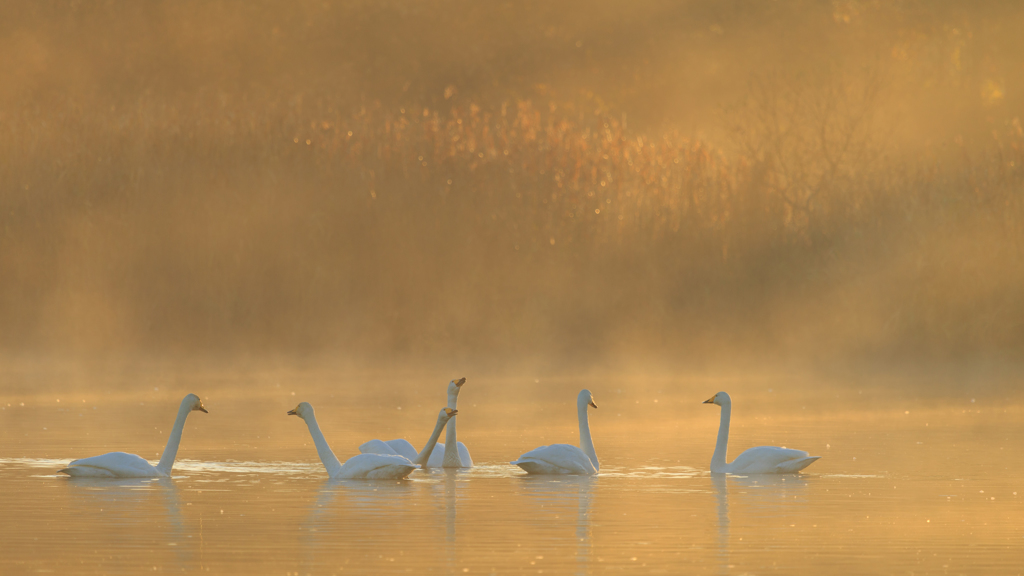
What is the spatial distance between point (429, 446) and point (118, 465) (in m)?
2.14

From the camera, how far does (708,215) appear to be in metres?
26.2

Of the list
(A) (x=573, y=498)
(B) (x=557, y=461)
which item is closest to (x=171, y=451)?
(B) (x=557, y=461)

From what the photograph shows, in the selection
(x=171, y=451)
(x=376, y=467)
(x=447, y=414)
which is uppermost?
(x=447, y=414)

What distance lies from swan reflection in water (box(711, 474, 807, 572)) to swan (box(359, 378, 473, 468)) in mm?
1835

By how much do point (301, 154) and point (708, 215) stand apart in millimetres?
6426

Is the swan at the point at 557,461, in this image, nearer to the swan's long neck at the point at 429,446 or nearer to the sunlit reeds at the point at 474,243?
the swan's long neck at the point at 429,446

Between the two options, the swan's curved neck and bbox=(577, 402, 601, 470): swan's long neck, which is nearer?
the swan's curved neck

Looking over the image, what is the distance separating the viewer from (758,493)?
11.7 metres

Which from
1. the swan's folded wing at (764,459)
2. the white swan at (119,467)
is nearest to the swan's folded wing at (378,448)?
the white swan at (119,467)

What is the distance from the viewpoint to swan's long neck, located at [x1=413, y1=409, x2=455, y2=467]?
12411 mm

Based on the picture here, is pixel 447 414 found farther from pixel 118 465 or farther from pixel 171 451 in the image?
pixel 118 465

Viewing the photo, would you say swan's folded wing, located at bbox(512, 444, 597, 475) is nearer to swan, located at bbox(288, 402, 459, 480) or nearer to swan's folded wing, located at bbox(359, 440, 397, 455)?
swan, located at bbox(288, 402, 459, 480)

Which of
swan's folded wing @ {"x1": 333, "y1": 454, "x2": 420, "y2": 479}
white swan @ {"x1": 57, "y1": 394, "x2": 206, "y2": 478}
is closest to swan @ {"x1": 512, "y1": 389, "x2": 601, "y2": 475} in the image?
swan's folded wing @ {"x1": 333, "y1": 454, "x2": 420, "y2": 479}

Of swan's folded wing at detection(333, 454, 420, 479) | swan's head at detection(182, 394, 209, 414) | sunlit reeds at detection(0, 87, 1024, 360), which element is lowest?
swan's folded wing at detection(333, 454, 420, 479)
